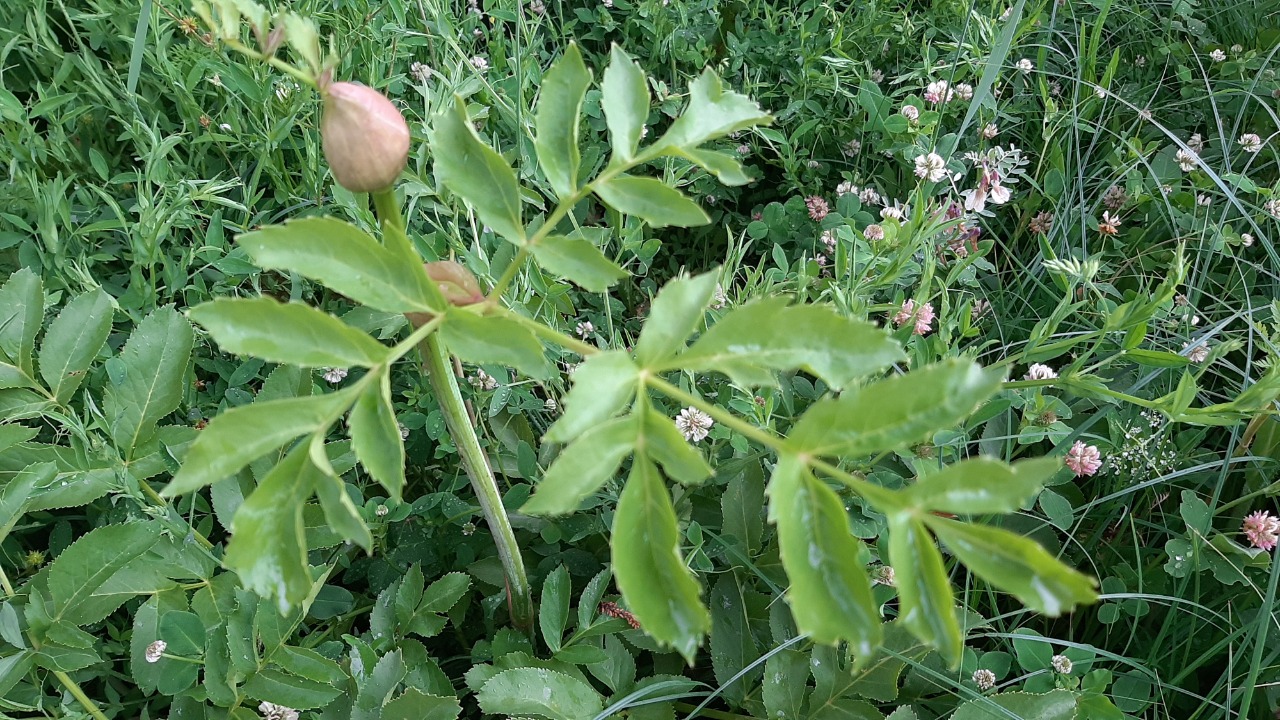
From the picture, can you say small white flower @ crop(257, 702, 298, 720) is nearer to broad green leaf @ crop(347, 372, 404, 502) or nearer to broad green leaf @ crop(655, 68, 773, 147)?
broad green leaf @ crop(347, 372, 404, 502)

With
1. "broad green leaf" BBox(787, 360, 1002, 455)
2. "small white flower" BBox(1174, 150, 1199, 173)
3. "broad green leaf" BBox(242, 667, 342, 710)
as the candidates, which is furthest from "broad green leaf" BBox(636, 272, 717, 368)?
"small white flower" BBox(1174, 150, 1199, 173)

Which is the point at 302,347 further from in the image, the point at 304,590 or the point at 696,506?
the point at 696,506

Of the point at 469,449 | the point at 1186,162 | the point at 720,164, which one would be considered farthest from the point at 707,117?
the point at 1186,162

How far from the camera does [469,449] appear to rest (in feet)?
2.78

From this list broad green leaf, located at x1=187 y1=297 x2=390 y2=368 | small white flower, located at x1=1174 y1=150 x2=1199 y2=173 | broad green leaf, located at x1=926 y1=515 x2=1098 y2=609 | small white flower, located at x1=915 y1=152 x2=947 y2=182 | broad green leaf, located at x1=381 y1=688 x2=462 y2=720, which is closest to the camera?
broad green leaf, located at x1=926 y1=515 x2=1098 y2=609

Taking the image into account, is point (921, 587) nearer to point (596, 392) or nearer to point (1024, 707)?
point (596, 392)

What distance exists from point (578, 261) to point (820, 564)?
0.35m

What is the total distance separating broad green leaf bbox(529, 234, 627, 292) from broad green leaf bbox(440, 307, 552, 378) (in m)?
0.11

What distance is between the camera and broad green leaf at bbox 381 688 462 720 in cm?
99

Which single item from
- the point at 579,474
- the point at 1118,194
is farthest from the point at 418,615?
the point at 1118,194

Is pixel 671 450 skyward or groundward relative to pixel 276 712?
skyward

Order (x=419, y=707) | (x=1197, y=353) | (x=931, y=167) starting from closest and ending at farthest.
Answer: (x=419, y=707) < (x=1197, y=353) < (x=931, y=167)

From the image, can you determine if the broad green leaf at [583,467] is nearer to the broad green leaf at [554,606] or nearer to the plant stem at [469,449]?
the plant stem at [469,449]

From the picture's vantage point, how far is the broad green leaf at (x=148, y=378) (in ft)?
3.76
